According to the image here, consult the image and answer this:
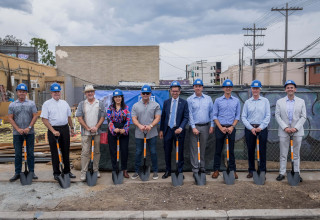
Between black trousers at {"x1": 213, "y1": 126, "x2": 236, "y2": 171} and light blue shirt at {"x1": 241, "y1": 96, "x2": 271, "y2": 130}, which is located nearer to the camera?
light blue shirt at {"x1": 241, "y1": 96, "x2": 271, "y2": 130}

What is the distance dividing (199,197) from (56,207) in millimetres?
2470

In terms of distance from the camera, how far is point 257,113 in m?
6.04

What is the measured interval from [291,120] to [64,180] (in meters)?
4.90

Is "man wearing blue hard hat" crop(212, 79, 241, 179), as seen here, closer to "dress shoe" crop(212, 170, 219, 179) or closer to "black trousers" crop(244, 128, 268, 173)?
"dress shoe" crop(212, 170, 219, 179)

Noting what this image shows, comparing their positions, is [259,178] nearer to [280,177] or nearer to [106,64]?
[280,177]

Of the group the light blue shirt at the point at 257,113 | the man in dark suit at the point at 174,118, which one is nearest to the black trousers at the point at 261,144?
the light blue shirt at the point at 257,113

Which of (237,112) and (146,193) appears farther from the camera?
(237,112)

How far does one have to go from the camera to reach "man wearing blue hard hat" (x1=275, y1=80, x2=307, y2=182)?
596 centimetres

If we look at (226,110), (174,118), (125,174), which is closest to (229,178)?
(226,110)

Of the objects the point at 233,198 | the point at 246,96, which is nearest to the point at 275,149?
the point at 246,96

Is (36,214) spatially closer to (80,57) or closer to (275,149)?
(275,149)

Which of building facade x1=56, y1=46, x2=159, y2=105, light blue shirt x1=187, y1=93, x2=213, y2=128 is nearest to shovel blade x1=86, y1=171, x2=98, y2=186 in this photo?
light blue shirt x1=187, y1=93, x2=213, y2=128

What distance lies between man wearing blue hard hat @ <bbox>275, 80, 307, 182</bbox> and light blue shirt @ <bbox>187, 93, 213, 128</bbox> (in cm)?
150

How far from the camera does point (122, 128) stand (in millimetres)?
6086
